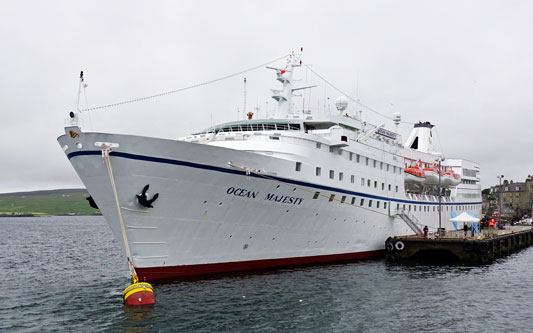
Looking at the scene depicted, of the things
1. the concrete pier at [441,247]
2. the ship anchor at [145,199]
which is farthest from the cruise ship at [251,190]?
the concrete pier at [441,247]

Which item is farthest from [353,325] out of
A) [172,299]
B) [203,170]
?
[203,170]

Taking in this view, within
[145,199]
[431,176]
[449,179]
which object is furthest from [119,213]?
[449,179]

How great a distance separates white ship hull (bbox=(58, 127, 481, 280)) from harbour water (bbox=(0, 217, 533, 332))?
1031mm

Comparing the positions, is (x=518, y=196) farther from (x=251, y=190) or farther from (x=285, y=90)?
(x=251, y=190)

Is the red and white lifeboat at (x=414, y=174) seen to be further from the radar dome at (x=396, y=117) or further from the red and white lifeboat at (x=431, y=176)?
the radar dome at (x=396, y=117)

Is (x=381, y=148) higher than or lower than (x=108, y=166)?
higher

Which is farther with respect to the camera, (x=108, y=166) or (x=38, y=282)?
(x=38, y=282)

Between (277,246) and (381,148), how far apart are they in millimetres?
13249

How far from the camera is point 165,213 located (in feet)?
60.1

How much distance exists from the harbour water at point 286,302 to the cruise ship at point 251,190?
136 cm

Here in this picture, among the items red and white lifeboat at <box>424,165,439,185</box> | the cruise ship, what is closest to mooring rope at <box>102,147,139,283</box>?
the cruise ship

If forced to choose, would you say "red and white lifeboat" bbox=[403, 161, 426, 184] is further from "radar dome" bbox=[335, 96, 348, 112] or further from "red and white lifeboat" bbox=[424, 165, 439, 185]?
"radar dome" bbox=[335, 96, 348, 112]

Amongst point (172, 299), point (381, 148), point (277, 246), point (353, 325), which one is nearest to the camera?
point (353, 325)

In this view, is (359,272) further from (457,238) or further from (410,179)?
(410,179)
